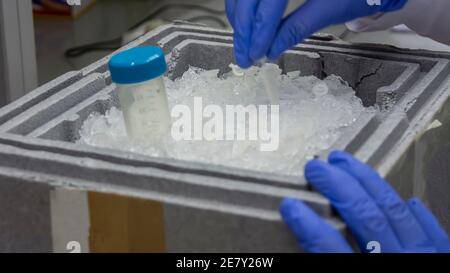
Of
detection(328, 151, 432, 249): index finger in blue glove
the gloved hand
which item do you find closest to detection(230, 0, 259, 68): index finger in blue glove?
the gloved hand

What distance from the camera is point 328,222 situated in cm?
75

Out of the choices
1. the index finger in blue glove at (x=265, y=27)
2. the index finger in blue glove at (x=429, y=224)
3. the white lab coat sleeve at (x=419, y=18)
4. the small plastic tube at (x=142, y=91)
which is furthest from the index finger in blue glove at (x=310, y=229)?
the white lab coat sleeve at (x=419, y=18)

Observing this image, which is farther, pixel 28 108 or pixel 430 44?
pixel 430 44

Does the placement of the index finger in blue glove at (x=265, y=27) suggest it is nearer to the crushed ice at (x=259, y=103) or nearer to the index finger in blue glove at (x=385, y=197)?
the crushed ice at (x=259, y=103)

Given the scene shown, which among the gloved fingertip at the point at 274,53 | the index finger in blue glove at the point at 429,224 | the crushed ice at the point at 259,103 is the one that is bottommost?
the index finger in blue glove at the point at 429,224

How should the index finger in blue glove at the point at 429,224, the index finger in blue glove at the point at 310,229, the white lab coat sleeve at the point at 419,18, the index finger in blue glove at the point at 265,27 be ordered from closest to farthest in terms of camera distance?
the index finger in blue glove at the point at 310,229 < the index finger in blue glove at the point at 429,224 < the index finger in blue glove at the point at 265,27 < the white lab coat sleeve at the point at 419,18

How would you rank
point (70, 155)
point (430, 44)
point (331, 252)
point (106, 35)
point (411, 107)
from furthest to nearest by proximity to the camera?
point (106, 35) < point (430, 44) < point (411, 107) < point (70, 155) < point (331, 252)

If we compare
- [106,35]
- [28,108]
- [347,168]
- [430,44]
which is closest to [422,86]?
[347,168]

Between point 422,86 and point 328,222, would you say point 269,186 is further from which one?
point 422,86

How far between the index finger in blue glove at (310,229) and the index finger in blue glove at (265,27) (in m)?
0.37

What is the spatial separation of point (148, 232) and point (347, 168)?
230mm

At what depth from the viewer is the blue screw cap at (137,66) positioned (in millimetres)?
880

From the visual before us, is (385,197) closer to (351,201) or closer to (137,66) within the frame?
(351,201)
